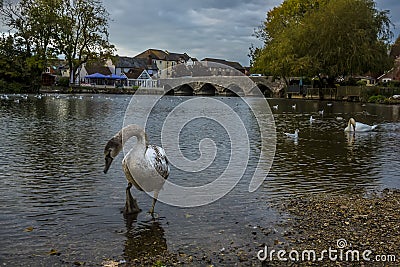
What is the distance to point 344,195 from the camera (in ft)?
26.7

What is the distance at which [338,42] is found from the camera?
49.0 m

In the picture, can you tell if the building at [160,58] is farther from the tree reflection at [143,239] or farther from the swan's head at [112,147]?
the tree reflection at [143,239]

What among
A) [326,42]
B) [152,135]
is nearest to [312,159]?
[152,135]

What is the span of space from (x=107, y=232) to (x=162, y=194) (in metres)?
2.23

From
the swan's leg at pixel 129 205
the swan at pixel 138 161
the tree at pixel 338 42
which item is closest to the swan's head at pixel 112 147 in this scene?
the swan at pixel 138 161

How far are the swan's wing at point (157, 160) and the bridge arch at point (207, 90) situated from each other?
286 feet

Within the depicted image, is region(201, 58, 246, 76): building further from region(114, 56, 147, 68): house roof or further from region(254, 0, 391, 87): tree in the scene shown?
region(114, 56, 147, 68): house roof

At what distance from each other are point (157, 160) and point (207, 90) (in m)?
93.4

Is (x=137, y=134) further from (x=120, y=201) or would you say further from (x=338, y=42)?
(x=338, y=42)

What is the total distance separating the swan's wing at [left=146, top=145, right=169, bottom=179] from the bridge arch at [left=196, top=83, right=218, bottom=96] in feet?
286

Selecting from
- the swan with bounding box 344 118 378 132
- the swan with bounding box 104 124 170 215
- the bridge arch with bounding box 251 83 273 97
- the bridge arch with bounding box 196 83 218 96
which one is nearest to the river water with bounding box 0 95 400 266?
the swan with bounding box 104 124 170 215

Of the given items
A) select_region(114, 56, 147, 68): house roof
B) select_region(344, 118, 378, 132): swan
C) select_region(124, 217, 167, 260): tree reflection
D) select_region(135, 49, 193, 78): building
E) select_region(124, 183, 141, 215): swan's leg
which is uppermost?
select_region(135, 49, 193, 78): building

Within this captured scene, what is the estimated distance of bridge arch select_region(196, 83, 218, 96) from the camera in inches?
3748

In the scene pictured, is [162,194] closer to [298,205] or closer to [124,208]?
[124,208]
